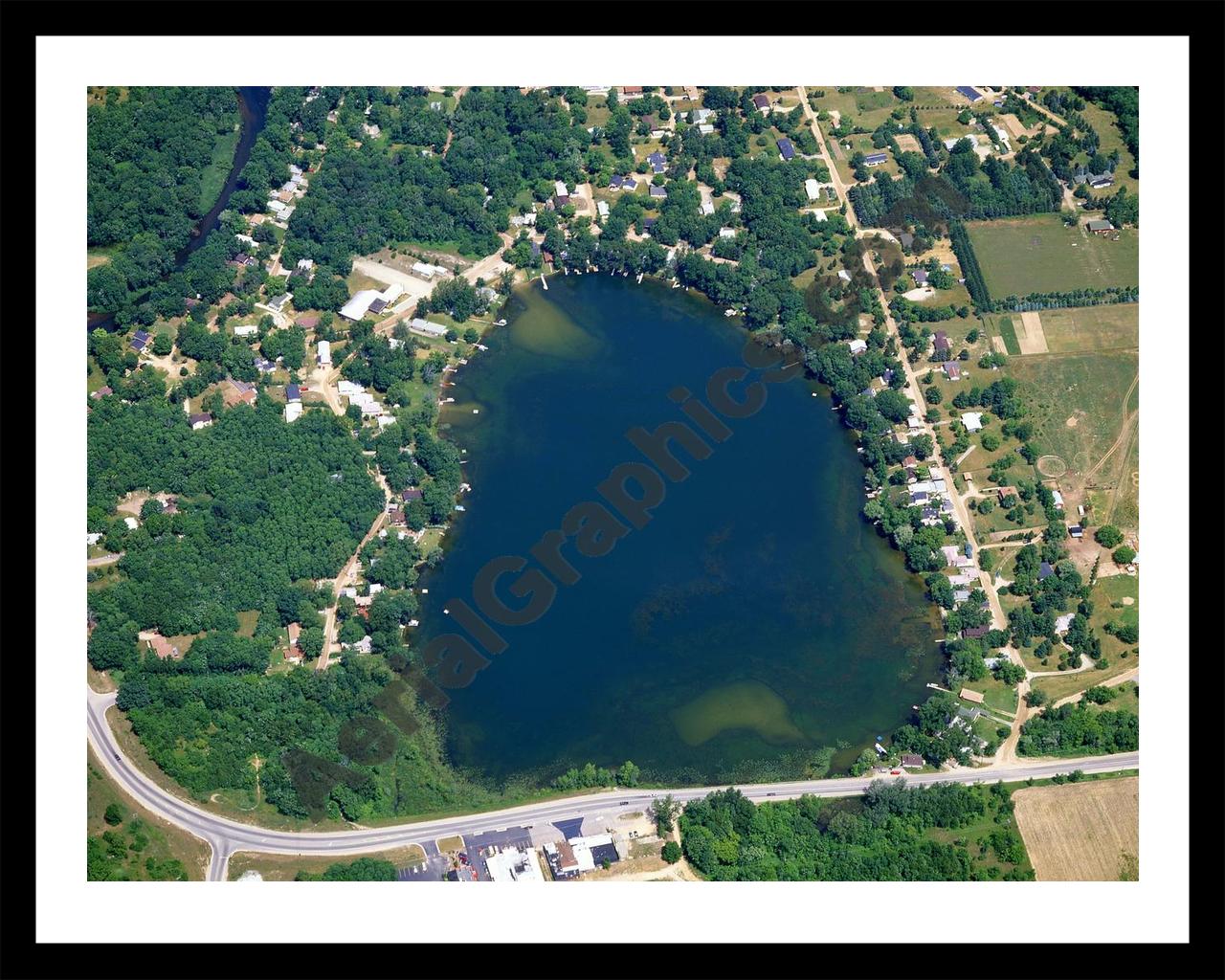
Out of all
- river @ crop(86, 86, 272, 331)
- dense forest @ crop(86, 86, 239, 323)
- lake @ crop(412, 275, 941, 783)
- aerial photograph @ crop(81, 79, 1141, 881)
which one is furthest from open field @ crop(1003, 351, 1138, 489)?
dense forest @ crop(86, 86, 239, 323)

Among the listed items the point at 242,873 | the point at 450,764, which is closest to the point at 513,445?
the point at 450,764

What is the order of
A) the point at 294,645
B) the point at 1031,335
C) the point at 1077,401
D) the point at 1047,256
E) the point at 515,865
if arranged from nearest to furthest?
the point at 515,865, the point at 294,645, the point at 1077,401, the point at 1031,335, the point at 1047,256

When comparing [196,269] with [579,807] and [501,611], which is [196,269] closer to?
[501,611]

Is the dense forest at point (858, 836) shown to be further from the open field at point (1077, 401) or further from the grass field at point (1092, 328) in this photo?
the grass field at point (1092, 328)

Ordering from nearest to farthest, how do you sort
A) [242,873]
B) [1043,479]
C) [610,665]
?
[242,873]
[610,665]
[1043,479]

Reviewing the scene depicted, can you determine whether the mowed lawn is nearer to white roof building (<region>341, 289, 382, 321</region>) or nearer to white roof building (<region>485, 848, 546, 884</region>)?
white roof building (<region>341, 289, 382, 321</region>)

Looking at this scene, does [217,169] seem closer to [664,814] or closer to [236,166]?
[236,166]

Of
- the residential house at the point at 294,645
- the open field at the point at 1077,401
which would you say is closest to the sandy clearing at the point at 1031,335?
the open field at the point at 1077,401

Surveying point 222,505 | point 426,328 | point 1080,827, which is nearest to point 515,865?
point 222,505
